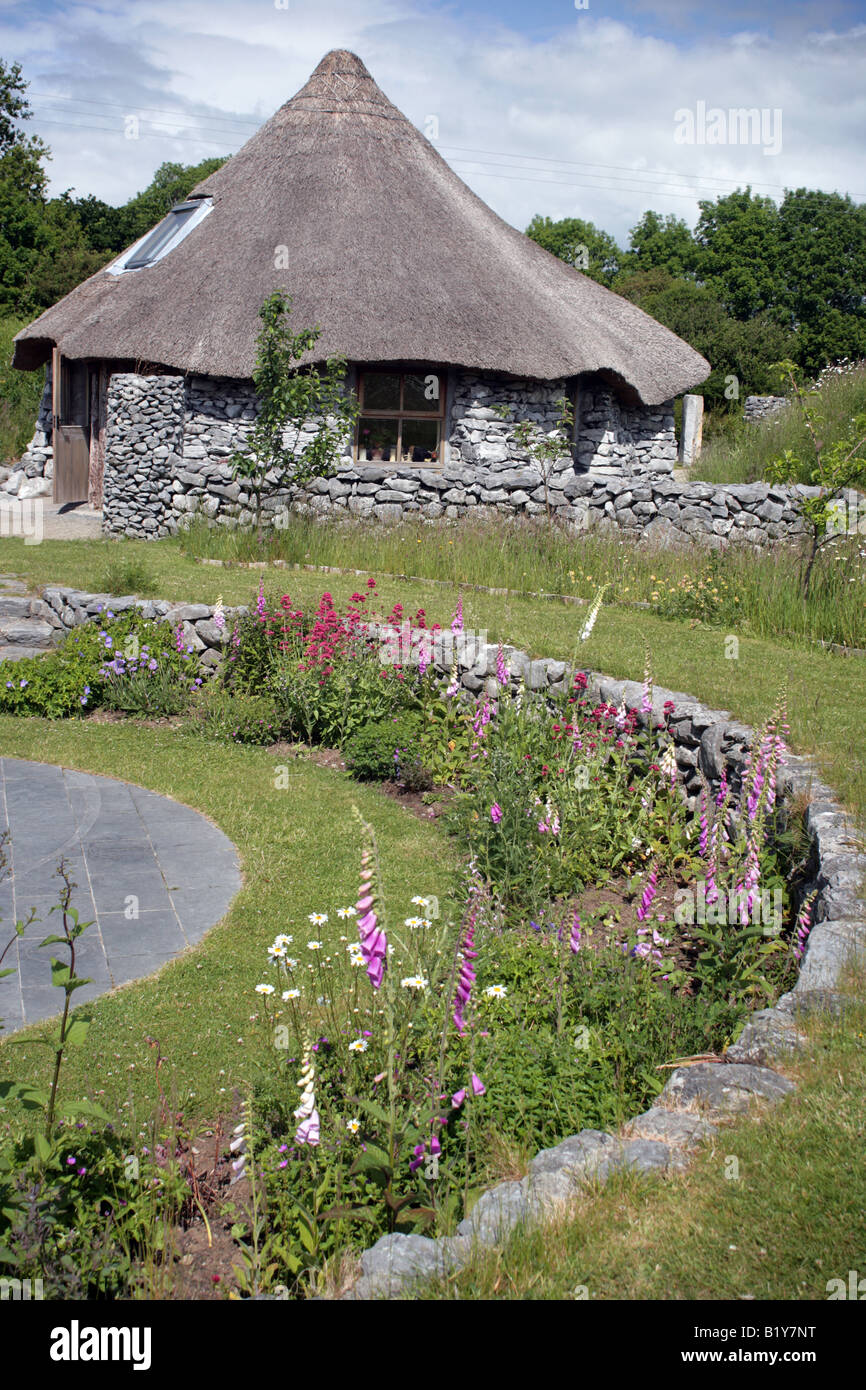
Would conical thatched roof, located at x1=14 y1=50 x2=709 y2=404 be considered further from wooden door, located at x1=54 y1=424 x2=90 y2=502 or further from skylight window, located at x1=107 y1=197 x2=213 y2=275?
wooden door, located at x1=54 y1=424 x2=90 y2=502

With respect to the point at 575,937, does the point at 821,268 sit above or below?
above

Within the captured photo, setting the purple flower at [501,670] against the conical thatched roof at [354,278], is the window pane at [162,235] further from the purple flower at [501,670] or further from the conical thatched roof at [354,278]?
the purple flower at [501,670]

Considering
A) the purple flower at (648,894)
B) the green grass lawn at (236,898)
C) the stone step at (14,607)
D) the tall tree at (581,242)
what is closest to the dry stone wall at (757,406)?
the stone step at (14,607)

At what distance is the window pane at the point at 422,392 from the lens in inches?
631

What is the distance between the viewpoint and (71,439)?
58.1ft

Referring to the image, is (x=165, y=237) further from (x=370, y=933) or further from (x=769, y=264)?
(x=769, y=264)

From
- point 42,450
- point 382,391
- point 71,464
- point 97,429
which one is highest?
point 382,391

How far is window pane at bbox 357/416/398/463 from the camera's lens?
640 inches

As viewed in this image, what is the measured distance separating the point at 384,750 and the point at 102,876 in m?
2.04

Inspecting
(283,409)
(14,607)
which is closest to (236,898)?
(14,607)

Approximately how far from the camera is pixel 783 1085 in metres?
2.93

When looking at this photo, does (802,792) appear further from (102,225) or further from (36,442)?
(102,225)

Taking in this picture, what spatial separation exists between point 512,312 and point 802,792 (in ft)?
42.3

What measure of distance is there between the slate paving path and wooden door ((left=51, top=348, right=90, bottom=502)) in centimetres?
1237
